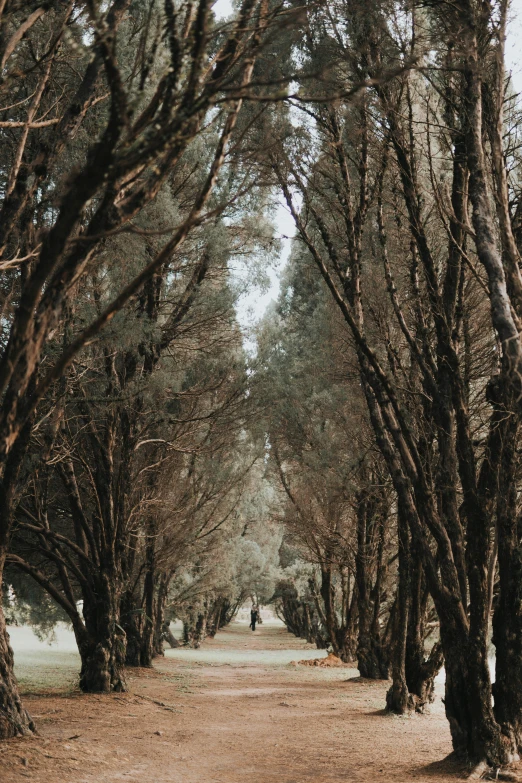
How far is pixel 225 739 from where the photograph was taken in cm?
860

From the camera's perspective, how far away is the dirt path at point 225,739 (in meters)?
6.29

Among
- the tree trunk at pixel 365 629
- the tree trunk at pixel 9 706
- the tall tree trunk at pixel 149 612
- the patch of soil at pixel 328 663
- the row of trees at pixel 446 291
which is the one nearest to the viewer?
the row of trees at pixel 446 291

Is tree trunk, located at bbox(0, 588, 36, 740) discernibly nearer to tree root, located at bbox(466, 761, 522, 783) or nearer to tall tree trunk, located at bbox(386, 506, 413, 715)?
tree root, located at bbox(466, 761, 522, 783)

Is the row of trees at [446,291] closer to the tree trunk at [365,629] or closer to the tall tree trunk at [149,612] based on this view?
the tree trunk at [365,629]

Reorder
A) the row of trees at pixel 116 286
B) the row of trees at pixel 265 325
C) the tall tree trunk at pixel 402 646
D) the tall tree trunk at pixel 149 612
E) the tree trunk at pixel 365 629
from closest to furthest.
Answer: the row of trees at pixel 116 286
the row of trees at pixel 265 325
the tall tree trunk at pixel 402 646
the tree trunk at pixel 365 629
the tall tree trunk at pixel 149 612

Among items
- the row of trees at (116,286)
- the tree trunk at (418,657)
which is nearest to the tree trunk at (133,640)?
the row of trees at (116,286)

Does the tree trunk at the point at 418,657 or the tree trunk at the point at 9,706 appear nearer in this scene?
the tree trunk at the point at 9,706

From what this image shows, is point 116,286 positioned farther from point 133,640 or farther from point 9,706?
point 133,640

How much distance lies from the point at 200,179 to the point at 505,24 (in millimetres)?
7960

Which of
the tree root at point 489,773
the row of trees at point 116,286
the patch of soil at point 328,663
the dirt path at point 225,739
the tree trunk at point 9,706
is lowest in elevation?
the patch of soil at point 328,663

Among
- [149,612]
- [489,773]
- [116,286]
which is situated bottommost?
[489,773]

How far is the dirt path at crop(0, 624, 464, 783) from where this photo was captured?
6289 mm

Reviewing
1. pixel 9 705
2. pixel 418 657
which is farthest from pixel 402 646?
pixel 9 705

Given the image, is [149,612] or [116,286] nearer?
[116,286]
